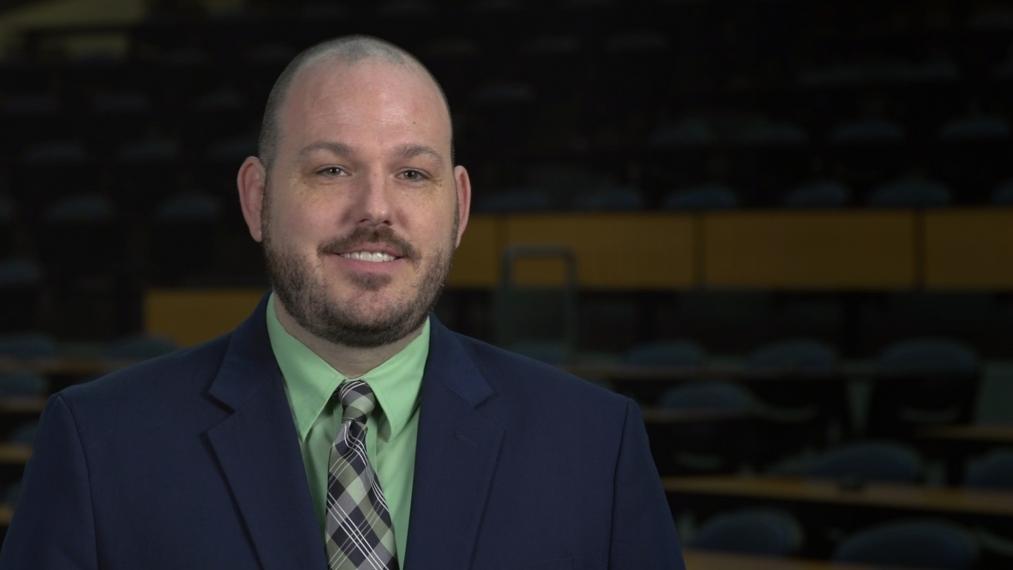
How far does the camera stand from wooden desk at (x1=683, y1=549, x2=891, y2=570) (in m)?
3.91

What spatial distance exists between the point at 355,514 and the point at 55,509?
269mm

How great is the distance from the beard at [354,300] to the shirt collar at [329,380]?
3 cm

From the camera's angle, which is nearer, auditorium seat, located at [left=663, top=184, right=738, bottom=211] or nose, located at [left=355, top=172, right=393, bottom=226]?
nose, located at [left=355, top=172, right=393, bottom=226]

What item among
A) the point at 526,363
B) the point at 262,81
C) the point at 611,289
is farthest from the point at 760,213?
the point at 526,363

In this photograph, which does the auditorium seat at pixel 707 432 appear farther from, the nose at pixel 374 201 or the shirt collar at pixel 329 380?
the nose at pixel 374 201

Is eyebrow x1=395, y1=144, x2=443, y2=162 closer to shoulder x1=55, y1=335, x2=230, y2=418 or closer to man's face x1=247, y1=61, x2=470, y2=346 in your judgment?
man's face x1=247, y1=61, x2=470, y2=346

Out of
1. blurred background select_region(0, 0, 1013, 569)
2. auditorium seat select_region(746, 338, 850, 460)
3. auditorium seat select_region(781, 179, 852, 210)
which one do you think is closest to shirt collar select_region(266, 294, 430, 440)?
blurred background select_region(0, 0, 1013, 569)

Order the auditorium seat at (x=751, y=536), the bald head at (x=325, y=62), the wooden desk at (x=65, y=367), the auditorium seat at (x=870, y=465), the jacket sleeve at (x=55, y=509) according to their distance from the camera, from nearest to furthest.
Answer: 1. the jacket sleeve at (x=55, y=509)
2. the bald head at (x=325, y=62)
3. the auditorium seat at (x=751, y=536)
4. the auditorium seat at (x=870, y=465)
5. the wooden desk at (x=65, y=367)

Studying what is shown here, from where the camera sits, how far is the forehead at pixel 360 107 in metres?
1.31

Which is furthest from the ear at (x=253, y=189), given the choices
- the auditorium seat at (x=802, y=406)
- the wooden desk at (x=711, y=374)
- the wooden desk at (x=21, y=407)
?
the auditorium seat at (x=802, y=406)

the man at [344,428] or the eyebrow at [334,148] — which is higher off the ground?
the eyebrow at [334,148]

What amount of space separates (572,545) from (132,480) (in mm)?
413

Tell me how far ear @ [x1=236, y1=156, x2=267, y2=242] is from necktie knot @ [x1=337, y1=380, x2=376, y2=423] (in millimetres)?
176

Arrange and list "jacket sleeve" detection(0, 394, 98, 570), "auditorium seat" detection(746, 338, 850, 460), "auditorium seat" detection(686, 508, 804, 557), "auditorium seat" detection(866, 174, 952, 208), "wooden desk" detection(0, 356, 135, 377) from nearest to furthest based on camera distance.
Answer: "jacket sleeve" detection(0, 394, 98, 570) < "auditorium seat" detection(686, 508, 804, 557) < "auditorium seat" detection(746, 338, 850, 460) < "wooden desk" detection(0, 356, 135, 377) < "auditorium seat" detection(866, 174, 952, 208)
